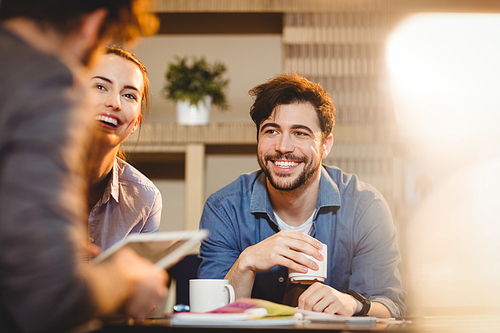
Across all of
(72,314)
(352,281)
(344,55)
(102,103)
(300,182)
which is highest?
(344,55)

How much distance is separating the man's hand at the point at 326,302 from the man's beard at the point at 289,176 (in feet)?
1.61

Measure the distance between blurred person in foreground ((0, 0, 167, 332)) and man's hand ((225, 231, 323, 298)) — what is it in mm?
563

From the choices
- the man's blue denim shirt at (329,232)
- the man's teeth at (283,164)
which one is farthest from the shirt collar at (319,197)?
the man's teeth at (283,164)

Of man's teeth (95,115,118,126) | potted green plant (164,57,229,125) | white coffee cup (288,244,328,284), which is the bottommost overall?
white coffee cup (288,244,328,284)

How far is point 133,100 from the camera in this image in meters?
1.31

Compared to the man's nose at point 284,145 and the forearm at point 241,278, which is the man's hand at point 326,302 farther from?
the man's nose at point 284,145

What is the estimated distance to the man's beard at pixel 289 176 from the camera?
1.41 metres

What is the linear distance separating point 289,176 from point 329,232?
9.6 inches

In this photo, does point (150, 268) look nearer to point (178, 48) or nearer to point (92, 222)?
point (92, 222)

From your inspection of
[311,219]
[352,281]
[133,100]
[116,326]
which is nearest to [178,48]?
[133,100]

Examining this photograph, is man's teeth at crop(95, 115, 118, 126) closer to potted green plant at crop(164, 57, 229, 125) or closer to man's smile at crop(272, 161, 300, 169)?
man's smile at crop(272, 161, 300, 169)

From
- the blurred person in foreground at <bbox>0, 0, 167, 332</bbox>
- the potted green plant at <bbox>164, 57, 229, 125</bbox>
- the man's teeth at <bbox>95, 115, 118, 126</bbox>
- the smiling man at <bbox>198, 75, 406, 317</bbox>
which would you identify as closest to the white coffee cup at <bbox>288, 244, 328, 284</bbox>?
the smiling man at <bbox>198, 75, 406, 317</bbox>

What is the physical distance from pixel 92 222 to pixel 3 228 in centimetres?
101

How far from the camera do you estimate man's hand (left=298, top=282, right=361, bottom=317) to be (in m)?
0.92
